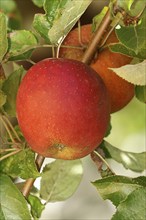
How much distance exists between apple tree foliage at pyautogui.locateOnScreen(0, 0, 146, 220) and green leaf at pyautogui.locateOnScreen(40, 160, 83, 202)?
0.04 m

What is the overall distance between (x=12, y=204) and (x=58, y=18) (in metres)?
0.31

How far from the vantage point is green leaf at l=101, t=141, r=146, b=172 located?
1.13 metres

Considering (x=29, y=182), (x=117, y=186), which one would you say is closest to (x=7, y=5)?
(x=29, y=182)

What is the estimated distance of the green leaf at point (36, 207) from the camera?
1058mm

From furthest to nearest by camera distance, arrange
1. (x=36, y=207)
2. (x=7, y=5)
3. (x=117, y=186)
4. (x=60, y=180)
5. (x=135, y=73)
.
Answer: (x=7, y=5)
(x=60, y=180)
(x=36, y=207)
(x=117, y=186)
(x=135, y=73)

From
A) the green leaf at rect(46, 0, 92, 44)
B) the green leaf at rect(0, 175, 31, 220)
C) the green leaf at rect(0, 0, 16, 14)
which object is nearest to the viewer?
the green leaf at rect(46, 0, 92, 44)

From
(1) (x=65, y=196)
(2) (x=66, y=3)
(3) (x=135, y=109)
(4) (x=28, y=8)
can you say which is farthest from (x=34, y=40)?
(4) (x=28, y=8)

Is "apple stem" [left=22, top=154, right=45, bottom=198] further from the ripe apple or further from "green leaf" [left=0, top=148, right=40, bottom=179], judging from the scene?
the ripe apple

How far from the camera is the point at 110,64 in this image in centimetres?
99

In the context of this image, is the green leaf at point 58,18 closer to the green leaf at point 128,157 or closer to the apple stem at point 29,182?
the apple stem at point 29,182

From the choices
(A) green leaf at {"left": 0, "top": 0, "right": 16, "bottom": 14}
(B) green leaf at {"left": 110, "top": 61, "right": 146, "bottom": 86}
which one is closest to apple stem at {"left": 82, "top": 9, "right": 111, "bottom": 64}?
(B) green leaf at {"left": 110, "top": 61, "right": 146, "bottom": 86}

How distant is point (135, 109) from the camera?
1696mm

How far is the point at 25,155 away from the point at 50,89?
172 millimetres

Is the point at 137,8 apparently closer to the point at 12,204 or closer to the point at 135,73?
the point at 135,73
